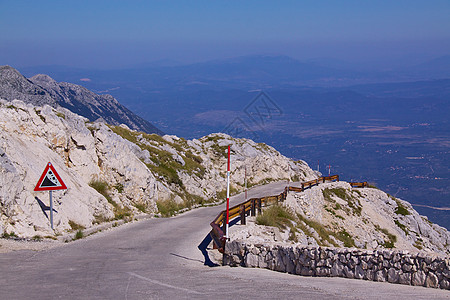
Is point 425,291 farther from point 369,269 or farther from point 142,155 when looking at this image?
point 142,155

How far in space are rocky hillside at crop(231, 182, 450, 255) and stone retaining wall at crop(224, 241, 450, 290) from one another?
581cm

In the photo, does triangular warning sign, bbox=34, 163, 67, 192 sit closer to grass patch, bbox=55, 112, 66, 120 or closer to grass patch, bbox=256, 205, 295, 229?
grass patch, bbox=55, 112, 66, 120

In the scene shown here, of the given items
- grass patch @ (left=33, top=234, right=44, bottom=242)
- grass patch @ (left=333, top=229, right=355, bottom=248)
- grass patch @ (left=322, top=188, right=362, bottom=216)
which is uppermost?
grass patch @ (left=33, top=234, right=44, bottom=242)

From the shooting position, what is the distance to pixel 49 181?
1501 cm

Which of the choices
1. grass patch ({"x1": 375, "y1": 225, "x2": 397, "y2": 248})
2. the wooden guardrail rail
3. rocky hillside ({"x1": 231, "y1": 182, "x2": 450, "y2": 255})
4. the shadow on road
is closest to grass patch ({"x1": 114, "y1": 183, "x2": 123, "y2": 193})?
the wooden guardrail rail

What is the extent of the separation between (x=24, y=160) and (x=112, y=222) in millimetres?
4280

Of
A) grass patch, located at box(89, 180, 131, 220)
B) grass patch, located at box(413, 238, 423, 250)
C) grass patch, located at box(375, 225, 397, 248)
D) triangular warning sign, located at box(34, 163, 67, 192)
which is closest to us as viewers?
triangular warning sign, located at box(34, 163, 67, 192)

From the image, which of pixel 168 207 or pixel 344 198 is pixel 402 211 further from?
pixel 168 207

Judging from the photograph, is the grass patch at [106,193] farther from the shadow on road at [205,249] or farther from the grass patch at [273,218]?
the grass patch at [273,218]

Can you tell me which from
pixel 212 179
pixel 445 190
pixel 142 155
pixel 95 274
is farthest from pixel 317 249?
pixel 445 190

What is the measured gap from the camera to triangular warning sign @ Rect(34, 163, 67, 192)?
14.8 meters

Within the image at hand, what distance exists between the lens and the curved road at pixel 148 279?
953 cm

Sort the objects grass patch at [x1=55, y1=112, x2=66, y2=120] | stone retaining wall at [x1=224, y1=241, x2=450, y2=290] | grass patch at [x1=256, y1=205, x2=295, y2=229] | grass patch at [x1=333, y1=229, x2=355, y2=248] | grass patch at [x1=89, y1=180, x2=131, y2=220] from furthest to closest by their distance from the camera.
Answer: grass patch at [x1=333, y1=229, x2=355, y2=248]
grass patch at [x1=55, y1=112, x2=66, y2=120]
grass patch at [x1=89, y1=180, x2=131, y2=220]
grass patch at [x1=256, y1=205, x2=295, y2=229]
stone retaining wall at [x1=224, y1=241, x2=450, y2=290]

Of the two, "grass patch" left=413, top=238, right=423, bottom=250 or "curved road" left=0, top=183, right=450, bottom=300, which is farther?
"grass patch" left=413, top=238, right=423, bottom=250
